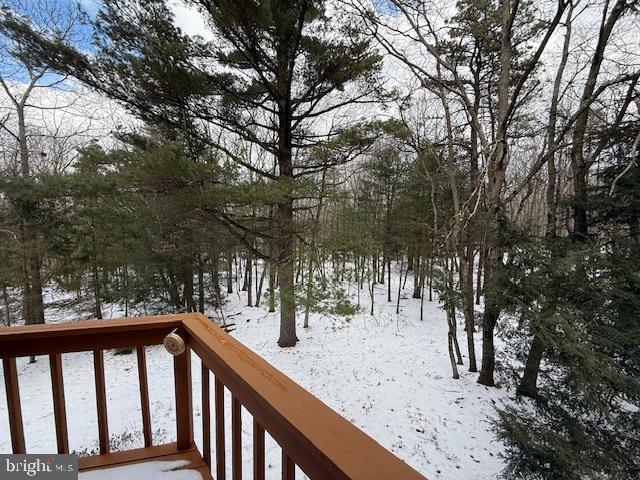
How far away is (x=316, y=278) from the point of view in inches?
263

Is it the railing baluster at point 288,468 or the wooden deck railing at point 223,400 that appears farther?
the railing baluster at point 288,468

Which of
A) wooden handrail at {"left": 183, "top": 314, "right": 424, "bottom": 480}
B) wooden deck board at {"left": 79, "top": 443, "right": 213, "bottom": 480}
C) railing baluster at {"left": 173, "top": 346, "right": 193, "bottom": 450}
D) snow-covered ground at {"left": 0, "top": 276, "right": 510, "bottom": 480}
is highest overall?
wooden handrail at {"left": 183, "top": 314, "right": 424, "bottom": 480}

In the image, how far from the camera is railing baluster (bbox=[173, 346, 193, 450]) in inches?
57.9

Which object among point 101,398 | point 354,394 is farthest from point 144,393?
point 354,394

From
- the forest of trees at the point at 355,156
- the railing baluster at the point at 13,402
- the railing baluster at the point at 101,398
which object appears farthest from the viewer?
the forest of trees at the point at 355,156

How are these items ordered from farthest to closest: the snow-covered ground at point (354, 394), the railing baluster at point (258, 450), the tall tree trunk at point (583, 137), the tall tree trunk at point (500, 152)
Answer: the tall tree trunk at point (583, 137), the snow-covered ground at point (354, 394), the tall tree trunk at point (500, 152), the railing baluster at point (258, 450)

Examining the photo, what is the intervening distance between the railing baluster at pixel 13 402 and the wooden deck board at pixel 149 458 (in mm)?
273

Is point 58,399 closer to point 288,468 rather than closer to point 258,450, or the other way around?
point 258,450

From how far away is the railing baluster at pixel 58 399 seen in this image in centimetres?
134

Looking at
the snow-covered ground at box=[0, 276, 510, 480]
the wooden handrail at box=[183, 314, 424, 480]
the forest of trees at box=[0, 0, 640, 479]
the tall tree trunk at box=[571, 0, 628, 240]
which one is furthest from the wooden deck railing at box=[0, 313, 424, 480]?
the tall tree trunk at box=[571, 0, 628, 240]

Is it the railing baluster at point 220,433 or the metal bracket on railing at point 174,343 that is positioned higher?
the metal bracket on railing at point 174,343

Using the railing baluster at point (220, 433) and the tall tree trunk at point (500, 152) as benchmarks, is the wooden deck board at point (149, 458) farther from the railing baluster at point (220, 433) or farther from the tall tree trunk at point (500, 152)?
the tall tree trunk at point (500, 152)

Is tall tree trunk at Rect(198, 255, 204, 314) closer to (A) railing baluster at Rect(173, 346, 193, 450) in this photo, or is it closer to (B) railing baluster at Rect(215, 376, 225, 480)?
(A) railing baluster at Rect(173, 346, 193, 450)

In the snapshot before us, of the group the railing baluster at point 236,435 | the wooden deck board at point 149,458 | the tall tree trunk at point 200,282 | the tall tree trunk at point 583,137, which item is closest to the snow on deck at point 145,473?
the wooden deck board at point 149,458
